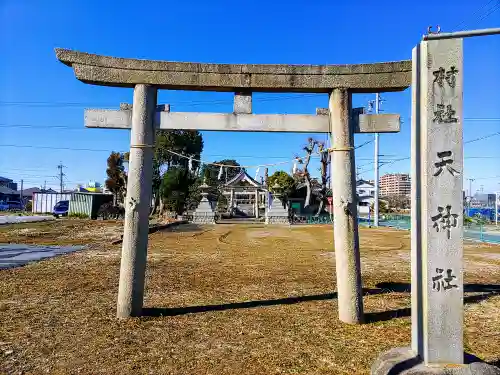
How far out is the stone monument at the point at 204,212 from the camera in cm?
3209

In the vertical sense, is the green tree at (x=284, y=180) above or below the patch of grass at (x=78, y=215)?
above

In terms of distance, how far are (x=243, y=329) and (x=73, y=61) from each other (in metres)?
4.58

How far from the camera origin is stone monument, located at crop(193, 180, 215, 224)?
105 feet

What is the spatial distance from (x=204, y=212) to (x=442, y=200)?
29.5m

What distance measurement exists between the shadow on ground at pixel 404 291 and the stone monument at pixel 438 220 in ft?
6.16

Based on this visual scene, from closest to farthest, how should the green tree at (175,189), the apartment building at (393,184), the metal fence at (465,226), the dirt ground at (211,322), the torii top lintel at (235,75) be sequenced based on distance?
1. the dirt ground at (211,322)
2. the torii top lintel at (235,75)
3. the metal fence at (465,226)
4. the green tree at (175,189)
5. the apartment building at (393,184)

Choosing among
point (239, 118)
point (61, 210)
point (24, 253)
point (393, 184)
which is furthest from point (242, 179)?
point (393, 184)

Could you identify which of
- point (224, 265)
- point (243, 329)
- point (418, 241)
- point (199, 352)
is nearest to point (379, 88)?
point (418, 241)

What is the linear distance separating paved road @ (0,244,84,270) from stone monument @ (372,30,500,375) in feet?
31.2

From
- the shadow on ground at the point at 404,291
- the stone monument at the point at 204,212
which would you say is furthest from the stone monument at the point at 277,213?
the shadow on ground at the point at 404,291

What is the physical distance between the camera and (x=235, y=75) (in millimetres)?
5574

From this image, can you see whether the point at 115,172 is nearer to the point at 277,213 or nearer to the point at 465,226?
the point at 277,213

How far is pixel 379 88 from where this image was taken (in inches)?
219

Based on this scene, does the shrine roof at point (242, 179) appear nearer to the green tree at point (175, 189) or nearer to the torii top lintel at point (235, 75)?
the green tree at point (175, 189)
